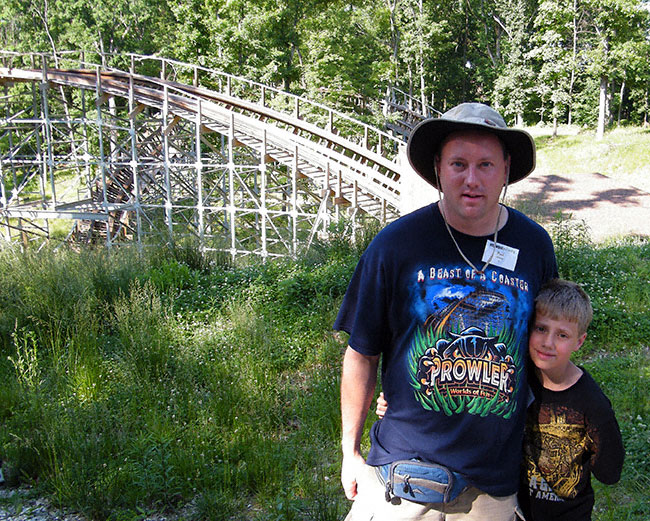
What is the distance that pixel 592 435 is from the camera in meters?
2.02

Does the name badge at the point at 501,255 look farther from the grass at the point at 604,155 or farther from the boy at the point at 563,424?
the grass at the point at 604,155

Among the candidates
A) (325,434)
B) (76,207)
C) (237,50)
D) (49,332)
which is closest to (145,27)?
(237,50)

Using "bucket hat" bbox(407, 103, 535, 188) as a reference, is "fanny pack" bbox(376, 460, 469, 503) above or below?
below

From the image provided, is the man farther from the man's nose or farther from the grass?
the grass

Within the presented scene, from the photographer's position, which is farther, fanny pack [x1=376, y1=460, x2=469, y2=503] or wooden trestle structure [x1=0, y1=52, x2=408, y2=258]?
wooden trestle structure [x1=0, y1=52, x2=408, y2=258]

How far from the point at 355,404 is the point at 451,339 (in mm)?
470

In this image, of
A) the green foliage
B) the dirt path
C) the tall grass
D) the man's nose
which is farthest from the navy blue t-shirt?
the green foliage

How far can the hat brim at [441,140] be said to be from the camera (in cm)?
203

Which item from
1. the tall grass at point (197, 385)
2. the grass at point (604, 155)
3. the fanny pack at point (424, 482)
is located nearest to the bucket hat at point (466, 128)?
→ the fanny pack at point (424, 482)

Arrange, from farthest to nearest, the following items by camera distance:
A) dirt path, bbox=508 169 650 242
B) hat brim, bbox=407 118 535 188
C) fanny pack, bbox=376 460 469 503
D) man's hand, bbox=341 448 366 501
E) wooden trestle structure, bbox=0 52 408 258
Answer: dirt path, bbox=508 169 650 242 → wooden trestle structure, bbox=0 52 408 258 → man's hand, bbox=341 448 366 501 → hat brim, bbox=407 118 535 188 → fanny pack, bbox=376 460 469 503

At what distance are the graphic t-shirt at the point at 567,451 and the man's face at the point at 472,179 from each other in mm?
680

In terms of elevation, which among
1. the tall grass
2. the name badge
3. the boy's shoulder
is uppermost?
the name badge

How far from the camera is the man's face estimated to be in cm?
196

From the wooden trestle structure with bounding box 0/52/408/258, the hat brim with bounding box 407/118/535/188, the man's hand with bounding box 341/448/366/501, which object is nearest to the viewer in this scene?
the hat brim with bounding box 407/118/535/188
